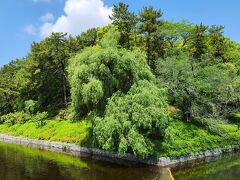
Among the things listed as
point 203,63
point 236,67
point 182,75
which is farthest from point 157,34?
point 236,67

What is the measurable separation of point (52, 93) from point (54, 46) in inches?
403

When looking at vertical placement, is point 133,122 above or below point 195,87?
below

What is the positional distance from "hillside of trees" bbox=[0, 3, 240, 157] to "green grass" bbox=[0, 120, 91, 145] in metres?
1.61

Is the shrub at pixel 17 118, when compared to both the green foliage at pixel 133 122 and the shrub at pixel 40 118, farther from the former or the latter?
the green foliage at pixel 133 122

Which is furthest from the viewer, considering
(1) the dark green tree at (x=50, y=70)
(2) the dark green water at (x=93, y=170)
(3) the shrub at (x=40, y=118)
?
(1) the dark green tree at (x=50, y=70)

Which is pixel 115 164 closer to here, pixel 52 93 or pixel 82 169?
pixel 82 169

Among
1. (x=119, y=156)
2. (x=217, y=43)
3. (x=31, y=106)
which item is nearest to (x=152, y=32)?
(x=217, y=43)

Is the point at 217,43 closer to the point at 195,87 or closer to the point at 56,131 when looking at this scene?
the point at 195,87

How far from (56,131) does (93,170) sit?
709 inches

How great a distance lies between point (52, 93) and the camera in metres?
62.9

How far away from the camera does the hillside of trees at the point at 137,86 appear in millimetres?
30719

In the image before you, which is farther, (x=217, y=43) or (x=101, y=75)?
(x=217, y=43)

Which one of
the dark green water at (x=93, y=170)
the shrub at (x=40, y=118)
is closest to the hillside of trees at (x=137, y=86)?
the shrub at (x=40, y=118)

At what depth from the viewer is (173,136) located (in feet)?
112
